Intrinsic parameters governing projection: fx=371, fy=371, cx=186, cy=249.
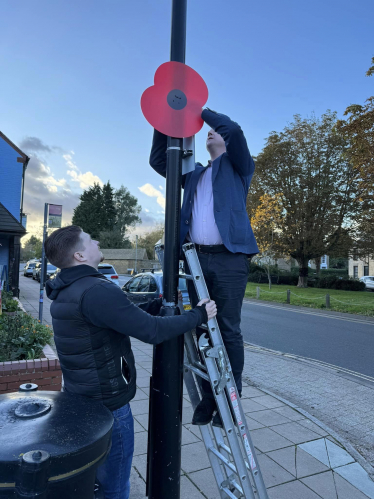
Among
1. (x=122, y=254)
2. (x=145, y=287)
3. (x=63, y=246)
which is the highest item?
(x=122, y=254)

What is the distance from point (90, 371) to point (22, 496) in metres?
0.82

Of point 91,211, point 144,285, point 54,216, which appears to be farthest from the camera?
point 91,211

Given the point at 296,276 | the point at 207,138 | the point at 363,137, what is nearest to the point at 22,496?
the point at 207,138

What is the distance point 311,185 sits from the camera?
28.5m

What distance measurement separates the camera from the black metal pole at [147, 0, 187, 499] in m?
2.04

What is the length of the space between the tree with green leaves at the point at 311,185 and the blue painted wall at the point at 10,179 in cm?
1822

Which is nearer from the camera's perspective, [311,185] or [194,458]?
[194,458]

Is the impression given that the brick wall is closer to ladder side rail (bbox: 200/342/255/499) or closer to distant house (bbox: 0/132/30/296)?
ladder side rail (bbox: 200/342/255/499)

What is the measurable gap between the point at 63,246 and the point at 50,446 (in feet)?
3.57

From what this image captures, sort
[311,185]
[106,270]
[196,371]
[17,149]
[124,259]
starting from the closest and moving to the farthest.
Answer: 1. [196,371]
2. [17,149]
3. [106,270]
4. [311,185]
5. [124,259]

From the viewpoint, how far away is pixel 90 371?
188 cm

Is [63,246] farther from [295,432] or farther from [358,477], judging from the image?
[295,432]

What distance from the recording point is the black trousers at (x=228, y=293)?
213 centimetres

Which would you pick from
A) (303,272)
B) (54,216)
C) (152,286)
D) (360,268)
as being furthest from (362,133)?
(360,268)
